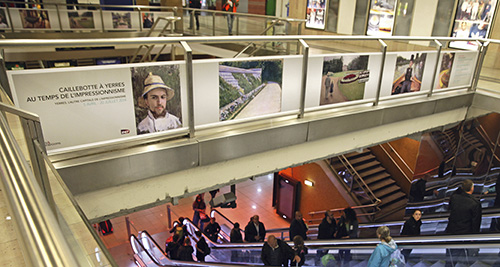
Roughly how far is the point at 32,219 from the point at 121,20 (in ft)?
46.1

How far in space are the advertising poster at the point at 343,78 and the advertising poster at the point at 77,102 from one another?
2.52 m

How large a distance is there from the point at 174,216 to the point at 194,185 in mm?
9481

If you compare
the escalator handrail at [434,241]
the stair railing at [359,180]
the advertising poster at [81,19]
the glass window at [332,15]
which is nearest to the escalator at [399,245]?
the escalator handrail at [434,241]

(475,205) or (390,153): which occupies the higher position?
(475,205)

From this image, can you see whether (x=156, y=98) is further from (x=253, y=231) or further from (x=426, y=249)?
(x=253, y=231)

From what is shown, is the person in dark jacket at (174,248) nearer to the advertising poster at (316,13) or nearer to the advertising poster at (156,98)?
the advertising poster at (156,98)

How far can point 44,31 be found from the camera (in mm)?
12109

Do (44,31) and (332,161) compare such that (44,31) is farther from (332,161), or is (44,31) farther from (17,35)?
(332,161)

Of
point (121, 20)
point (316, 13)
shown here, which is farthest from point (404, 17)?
point (121, 20)

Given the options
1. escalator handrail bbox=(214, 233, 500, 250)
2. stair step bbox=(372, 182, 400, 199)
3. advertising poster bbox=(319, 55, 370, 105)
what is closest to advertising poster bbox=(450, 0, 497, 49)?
stair step bbox=(372, 182, 400, 199)

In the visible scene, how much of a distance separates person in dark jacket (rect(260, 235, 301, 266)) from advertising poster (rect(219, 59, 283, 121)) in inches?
106

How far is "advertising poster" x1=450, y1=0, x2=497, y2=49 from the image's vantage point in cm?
930

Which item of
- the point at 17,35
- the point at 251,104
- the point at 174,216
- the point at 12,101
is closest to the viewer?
the point at 12,101

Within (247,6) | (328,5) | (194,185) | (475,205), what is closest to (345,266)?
(475,205)
